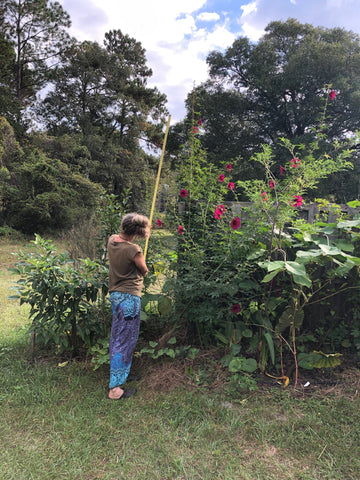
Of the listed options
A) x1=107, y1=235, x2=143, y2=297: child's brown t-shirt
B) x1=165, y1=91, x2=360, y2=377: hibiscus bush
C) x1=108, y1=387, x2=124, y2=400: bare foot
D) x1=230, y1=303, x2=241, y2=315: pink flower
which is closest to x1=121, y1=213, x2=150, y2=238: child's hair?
x1=107, y1=235, x2=143, y2=297: child's brown t-shirt

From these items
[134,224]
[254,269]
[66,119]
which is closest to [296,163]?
[254,269]

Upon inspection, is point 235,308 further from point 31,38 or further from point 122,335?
point 31,38

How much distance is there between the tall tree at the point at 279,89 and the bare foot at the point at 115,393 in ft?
44.8

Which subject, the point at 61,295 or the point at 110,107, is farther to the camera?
the point at 110,107

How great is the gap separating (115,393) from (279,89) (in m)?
17.6

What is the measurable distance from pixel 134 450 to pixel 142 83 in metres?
24.2

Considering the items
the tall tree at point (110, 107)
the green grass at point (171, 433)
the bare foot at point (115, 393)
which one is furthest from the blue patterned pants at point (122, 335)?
the tall tree at point (110, 107)

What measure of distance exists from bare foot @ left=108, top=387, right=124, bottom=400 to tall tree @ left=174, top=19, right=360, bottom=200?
13647 mm

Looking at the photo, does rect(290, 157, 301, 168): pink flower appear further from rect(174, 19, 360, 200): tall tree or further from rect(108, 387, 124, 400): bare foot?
rect(174, 19, 360, 200): tall tree

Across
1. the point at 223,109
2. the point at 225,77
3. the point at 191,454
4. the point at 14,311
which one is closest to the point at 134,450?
the point at 191,454

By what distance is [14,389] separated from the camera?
8.14ft

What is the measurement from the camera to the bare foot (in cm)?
234

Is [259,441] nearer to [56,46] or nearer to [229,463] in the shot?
[229,463]

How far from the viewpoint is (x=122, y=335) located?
241 centimetres
